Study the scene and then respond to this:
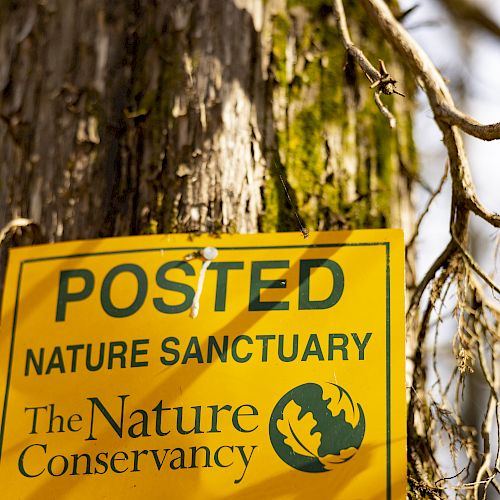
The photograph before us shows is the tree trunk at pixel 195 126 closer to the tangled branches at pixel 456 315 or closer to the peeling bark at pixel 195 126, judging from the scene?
the peeling bark at pixel 195 126

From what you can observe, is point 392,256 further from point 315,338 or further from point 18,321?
point 18,321

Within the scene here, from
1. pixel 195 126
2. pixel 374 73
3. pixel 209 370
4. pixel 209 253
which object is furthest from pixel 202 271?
pixel 374 73

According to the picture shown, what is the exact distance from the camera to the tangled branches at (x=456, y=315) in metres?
1.91

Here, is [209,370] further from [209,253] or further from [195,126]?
[195,126]

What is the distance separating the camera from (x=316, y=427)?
5.67ft

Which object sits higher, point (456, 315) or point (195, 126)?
point (195, 126)

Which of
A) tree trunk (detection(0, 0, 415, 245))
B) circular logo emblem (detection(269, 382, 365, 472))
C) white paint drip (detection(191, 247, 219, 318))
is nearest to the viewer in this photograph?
circular logo emblem (detection(269, 382, 365, 472))

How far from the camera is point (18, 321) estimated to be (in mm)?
1926

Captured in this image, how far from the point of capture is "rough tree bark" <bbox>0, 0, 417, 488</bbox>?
2.03m

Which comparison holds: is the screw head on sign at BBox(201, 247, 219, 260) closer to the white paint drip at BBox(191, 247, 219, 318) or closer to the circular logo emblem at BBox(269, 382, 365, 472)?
the white paint drip at BBox(191, 247, 219, 318)

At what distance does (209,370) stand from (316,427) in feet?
0.73

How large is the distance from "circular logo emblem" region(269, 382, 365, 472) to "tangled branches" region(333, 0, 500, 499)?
0.22 m

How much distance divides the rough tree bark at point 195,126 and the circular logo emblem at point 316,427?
394 mm

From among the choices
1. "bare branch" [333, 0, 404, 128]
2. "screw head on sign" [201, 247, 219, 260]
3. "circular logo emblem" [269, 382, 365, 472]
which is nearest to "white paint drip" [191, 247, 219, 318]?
"screw head on sign" [201, 247, 219, 260]
